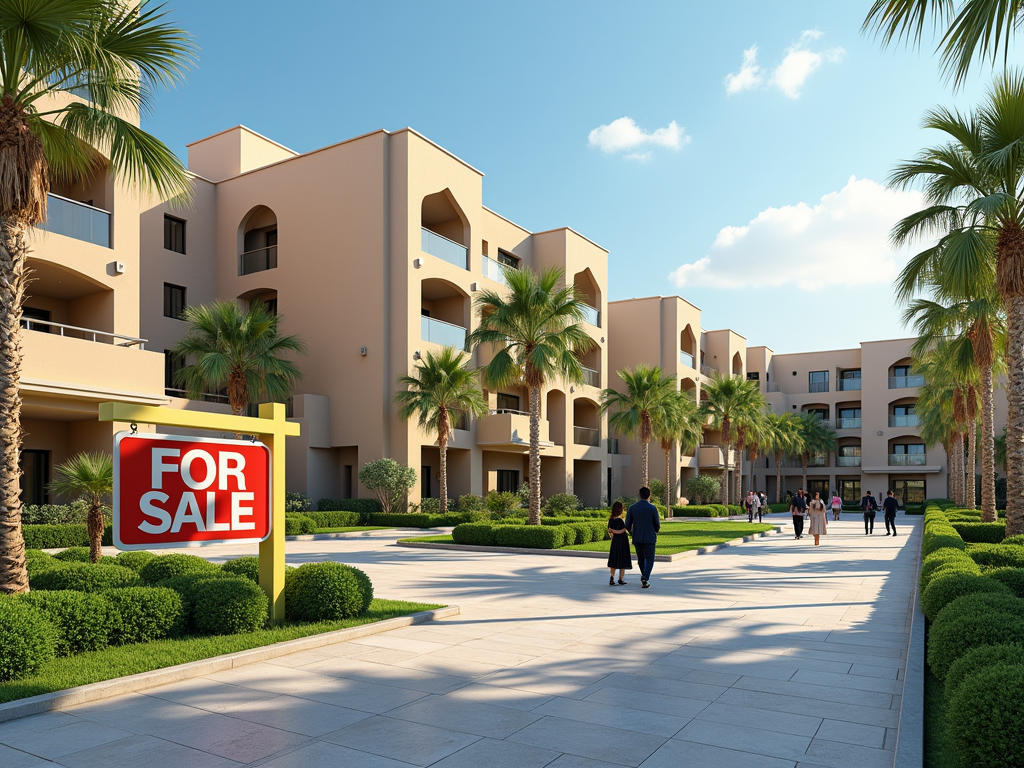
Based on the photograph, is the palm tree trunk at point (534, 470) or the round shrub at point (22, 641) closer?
the round shrub at point (22, 641)

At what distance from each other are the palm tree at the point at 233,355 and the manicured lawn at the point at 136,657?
1810 centimetres

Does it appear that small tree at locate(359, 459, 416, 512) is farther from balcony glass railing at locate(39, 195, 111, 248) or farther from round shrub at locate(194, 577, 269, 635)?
round shrub at locate(194, 577, 269, 635)

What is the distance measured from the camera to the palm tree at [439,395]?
28.8 meters

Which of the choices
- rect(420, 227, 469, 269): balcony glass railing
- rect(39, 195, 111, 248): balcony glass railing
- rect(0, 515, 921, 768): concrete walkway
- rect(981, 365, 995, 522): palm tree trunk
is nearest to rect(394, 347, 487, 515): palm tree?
rect(420, 227, 469, 269): balcony glass railing

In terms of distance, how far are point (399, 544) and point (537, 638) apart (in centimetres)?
1363

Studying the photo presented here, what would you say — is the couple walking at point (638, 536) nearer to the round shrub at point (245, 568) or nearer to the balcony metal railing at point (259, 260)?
the round shrub at point (245, 568)

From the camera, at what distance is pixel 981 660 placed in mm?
5234

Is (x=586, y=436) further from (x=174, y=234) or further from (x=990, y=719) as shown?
(x=990, y=719)

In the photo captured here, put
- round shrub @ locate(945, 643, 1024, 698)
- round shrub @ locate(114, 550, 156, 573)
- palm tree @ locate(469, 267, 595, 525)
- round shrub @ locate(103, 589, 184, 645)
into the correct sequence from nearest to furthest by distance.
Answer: round shrub @ locate(945, 643, 1024, 698) → round shrub @ locate(103, 589, 184, 645) → round shrub @ locate(114, 550, 156, 573) → palm tree @ locate(469, 267, 595, 525)

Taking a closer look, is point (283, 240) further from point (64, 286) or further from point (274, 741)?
point (274, 741)

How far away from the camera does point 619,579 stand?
1371 centimetres

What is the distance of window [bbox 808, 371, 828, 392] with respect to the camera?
233ft

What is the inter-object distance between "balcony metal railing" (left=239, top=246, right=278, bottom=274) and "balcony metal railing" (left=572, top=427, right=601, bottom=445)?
17617mm

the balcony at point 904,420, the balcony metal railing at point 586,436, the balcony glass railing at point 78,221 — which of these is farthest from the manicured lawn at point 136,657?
the balcony at point 904,420
